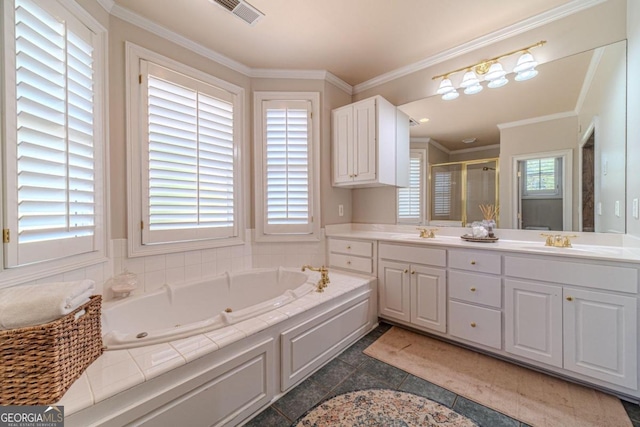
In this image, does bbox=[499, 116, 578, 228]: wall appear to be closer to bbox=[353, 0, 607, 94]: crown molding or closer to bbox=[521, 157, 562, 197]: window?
bbox=[521, 157, 562, 197]: window

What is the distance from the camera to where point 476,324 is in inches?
77.5

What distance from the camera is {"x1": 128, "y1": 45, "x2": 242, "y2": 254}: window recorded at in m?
2.02

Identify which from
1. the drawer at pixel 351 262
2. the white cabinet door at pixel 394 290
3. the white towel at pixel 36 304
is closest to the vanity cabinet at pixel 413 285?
the white cabinet door at pixel 394 290

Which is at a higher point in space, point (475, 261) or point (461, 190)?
point (461, 190)

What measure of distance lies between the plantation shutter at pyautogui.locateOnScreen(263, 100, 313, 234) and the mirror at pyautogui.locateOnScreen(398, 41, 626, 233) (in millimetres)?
1596

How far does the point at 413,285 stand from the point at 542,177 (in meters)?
1.37

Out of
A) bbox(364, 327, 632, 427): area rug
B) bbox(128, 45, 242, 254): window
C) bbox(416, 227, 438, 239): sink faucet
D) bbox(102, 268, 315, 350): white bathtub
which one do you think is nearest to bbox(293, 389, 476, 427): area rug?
bbox(364, 327, 632, 427): area rug

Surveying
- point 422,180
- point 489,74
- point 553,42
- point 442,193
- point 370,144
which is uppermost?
point 553,42

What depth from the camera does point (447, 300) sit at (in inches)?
82.8

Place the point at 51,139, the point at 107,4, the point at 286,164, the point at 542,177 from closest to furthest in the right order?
1. the point at 51,139
2. the point at 107,4
3. the point at 542,177
4. the point at 286,164

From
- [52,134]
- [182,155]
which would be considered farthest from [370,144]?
[52,134]

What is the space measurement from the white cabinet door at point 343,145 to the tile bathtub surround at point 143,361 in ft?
5.51

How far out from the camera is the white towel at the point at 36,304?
918 mm

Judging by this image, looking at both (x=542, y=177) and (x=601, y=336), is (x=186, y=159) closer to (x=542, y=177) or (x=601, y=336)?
(x=542, y=177)
